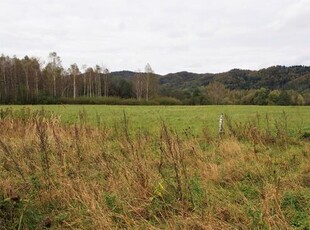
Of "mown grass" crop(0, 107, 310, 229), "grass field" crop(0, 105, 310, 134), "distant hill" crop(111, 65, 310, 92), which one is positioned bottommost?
"mown grass" crop(0, 107, 310, 229)

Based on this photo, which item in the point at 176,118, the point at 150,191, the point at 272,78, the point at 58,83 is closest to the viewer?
the point at 150,191

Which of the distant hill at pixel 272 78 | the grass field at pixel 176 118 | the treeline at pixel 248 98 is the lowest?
the grass field at pixel 176 118

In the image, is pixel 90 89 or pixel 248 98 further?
pixel 248 98

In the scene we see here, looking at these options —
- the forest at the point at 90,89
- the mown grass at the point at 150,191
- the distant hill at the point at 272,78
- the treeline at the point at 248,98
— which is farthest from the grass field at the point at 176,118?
the distant hill at the point at 272,78

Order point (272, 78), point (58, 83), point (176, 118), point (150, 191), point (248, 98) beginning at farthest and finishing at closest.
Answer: point (272, 78) < point (248, 98) < point (58, 83) < point (176, 118) < point (150, 191)

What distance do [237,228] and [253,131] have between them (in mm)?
6867

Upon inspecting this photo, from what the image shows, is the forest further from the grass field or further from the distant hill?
the distant hill

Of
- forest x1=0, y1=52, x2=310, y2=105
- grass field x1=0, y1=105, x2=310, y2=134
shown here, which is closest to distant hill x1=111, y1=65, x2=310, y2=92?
forest x1=0, y1=52, x2=310, y2=105

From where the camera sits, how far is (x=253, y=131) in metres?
10.3

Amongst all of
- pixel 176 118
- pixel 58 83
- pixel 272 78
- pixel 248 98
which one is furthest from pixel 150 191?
pixel 272 78

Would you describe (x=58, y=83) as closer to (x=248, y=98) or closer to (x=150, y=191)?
(x=248, y=98)

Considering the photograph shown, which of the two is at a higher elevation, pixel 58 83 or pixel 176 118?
pixel 58 83

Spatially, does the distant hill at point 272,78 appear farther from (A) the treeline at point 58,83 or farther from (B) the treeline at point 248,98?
(A) the treeline at point 58,83

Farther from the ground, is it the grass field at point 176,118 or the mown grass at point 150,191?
the grass field at point 176,118
